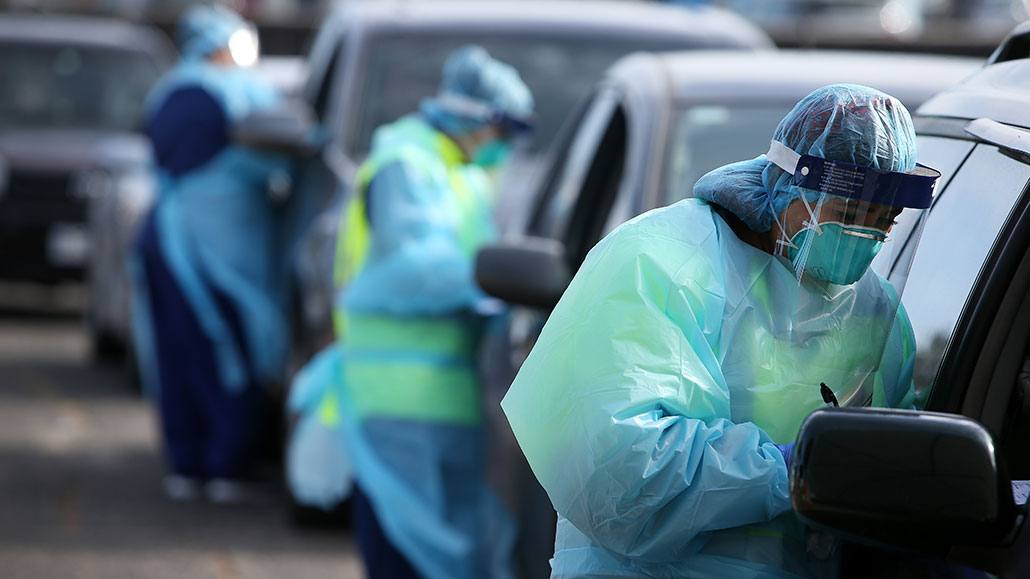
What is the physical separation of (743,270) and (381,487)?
3.01 metres

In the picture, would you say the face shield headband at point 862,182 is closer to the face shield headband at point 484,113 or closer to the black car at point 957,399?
the black car at point 957,399

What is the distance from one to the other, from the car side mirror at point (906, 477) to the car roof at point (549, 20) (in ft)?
15.7

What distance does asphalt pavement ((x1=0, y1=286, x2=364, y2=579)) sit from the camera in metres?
6.42

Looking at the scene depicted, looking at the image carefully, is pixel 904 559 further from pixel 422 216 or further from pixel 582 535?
pixel 422 216

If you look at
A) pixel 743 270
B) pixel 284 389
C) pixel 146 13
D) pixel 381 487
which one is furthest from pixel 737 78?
pixel 146 13

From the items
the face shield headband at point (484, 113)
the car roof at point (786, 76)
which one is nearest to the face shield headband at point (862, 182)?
the car roof at point (786, 76)

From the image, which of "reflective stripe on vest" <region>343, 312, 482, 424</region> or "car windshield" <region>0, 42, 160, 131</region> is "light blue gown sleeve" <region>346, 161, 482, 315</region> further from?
"car windshield" <region>0, 42, 160, 131</region>

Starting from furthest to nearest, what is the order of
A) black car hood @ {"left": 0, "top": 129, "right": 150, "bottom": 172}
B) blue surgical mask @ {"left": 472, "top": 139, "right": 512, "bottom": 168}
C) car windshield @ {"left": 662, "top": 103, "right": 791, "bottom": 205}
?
black car hood @ {"left": 0, "top": 129, "right": 150, "bottom": 172} → blue surgical mask @ {"left": 472, "top": 139, "right": 512, "bottom": 168} → car windshield @ {"left": 662, "top": 103, "right": 791, "bottom": 205}

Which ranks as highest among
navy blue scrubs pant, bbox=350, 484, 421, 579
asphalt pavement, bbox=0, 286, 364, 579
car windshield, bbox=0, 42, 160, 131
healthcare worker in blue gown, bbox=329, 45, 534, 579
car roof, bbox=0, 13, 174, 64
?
healthcare worker in blue gown, bbox=329, 45, 534, 579

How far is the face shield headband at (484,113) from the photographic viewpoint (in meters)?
5.70

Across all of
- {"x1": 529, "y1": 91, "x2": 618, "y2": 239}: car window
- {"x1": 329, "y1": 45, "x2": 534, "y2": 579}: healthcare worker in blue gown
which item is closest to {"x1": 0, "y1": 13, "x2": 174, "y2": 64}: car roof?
{"x1": 329, "y1": 45, "x2": 534, "y2": 579}: healthcare worker in blue gown

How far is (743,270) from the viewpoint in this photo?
8.13ft

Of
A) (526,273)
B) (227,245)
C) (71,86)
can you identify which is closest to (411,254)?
(526,273)

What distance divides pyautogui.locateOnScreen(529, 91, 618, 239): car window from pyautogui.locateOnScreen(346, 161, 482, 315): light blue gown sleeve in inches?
11.6
